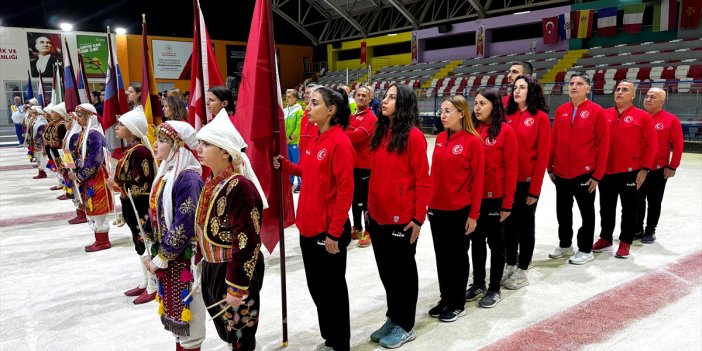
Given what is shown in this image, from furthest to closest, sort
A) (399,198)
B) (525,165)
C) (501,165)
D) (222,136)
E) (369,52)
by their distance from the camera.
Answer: (369,52) < (525,165) < (501,165) < (399,198) < (222,136)

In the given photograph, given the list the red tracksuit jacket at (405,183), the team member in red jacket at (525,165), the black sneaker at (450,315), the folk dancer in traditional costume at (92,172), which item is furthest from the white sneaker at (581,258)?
the folk dancer in traditional costume at (92,172)

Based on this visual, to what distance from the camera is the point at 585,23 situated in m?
19.2

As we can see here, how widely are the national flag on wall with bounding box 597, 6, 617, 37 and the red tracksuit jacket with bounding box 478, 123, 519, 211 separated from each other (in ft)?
60.2

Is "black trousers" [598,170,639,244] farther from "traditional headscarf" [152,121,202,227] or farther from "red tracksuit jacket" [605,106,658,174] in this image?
"traditional headscarf" [152,121,202,227]

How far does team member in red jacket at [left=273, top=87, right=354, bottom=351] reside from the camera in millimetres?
2549

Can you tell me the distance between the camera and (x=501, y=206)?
3459 mm

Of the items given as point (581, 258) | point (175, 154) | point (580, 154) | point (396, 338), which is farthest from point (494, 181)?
point (175, 154)

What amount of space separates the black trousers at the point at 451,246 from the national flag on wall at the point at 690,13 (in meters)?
17.7

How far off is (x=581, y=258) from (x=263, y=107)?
325 cm

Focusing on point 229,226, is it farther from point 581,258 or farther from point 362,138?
point 581,258

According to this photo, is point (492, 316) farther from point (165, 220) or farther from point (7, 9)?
point (7, 9)

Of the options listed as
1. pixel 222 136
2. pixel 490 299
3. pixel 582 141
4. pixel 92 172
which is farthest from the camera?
pixel 92 172

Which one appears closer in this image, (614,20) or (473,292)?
(473,292)

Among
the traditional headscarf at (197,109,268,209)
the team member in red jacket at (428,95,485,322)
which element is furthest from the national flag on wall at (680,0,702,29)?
the traditional headscarf at (197,109,268,209)
